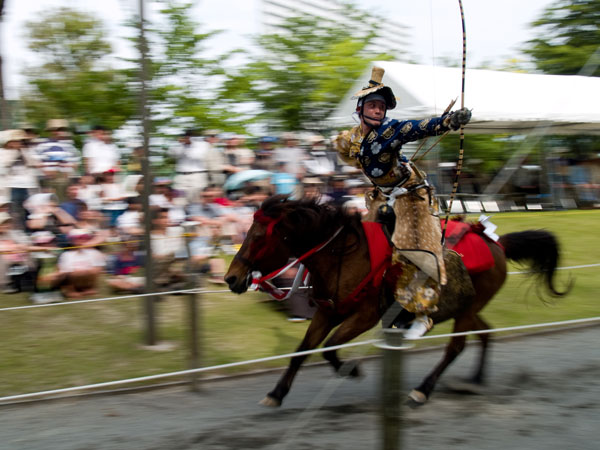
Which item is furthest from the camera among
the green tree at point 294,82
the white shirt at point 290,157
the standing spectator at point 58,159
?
the green tree at point 294,82

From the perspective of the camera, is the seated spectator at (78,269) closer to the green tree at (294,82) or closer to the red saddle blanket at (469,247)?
the red saddle blanket at (469,247)

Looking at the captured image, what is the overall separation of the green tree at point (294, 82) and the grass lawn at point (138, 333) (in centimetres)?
779

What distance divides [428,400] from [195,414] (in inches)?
67.0

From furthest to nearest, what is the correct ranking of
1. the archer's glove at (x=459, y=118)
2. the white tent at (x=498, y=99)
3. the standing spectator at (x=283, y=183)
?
1. the white tent at (x=498, y=99)
2. the standing spectator at (x=283, y=183)
3. the archer's glove at (x=459, y=118)

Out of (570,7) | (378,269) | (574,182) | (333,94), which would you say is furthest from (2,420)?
(570,7)

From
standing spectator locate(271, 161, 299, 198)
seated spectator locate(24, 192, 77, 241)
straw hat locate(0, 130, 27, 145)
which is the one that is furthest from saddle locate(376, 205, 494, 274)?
straw hat locate(0, 130, 27, 145)

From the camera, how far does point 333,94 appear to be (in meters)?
15.2

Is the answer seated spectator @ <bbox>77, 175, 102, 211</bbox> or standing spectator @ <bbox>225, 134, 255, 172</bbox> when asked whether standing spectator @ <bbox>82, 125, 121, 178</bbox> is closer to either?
seated spectator @ <bbox>77, 175, 102, 211</bbox>

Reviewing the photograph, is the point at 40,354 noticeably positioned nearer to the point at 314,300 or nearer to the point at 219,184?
the point at 314,300

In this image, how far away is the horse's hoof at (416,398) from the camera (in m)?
4.66

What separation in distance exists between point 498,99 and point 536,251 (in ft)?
25.7

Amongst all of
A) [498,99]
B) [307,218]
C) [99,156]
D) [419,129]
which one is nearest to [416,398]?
[307,218]

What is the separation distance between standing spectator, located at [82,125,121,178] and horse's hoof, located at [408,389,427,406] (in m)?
5.00

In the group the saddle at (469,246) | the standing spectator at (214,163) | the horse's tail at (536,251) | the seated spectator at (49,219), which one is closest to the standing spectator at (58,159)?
the seated spectator at (49,219)
